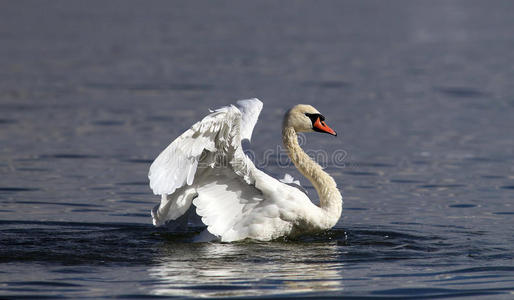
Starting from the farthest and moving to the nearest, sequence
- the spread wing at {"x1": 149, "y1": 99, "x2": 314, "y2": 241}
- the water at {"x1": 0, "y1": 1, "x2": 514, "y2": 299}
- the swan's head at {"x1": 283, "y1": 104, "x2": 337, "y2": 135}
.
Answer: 1. the swan's head at {"x1": 283, "y1": 104, "x2": 337, "y2": 135}
2. the spread wing at {"x1": 149, "y1": 99, "x2": 314, "y2": 241}
3. the water at {"x1": 0, "y1": 1, "x2": 514, "y2": 299}

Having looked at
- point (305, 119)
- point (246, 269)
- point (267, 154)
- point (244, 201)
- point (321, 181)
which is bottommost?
point (246, 269)

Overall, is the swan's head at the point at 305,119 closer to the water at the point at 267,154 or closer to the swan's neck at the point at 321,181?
the swan's neck at the point at 321,181

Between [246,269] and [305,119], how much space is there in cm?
259

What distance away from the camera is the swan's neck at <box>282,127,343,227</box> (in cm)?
998

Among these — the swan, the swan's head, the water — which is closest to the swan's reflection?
the water

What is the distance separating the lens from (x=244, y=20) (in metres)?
42.1

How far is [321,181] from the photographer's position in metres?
10.3

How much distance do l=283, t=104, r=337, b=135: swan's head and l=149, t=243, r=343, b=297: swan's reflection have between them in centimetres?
147

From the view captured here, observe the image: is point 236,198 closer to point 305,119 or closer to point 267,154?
point 305,119

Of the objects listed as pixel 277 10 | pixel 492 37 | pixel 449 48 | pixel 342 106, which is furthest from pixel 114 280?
pixel 277 10

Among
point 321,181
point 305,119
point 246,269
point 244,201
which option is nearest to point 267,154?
point 305,119

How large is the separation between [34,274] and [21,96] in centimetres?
1258

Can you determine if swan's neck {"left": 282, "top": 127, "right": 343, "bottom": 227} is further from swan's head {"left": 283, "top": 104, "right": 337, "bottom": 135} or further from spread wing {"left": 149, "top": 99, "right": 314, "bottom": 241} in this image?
spread wing {"left": 149, "top": 99, "right": 314, "bottom": 241}

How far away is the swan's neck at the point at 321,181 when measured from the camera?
9984 millimetres
